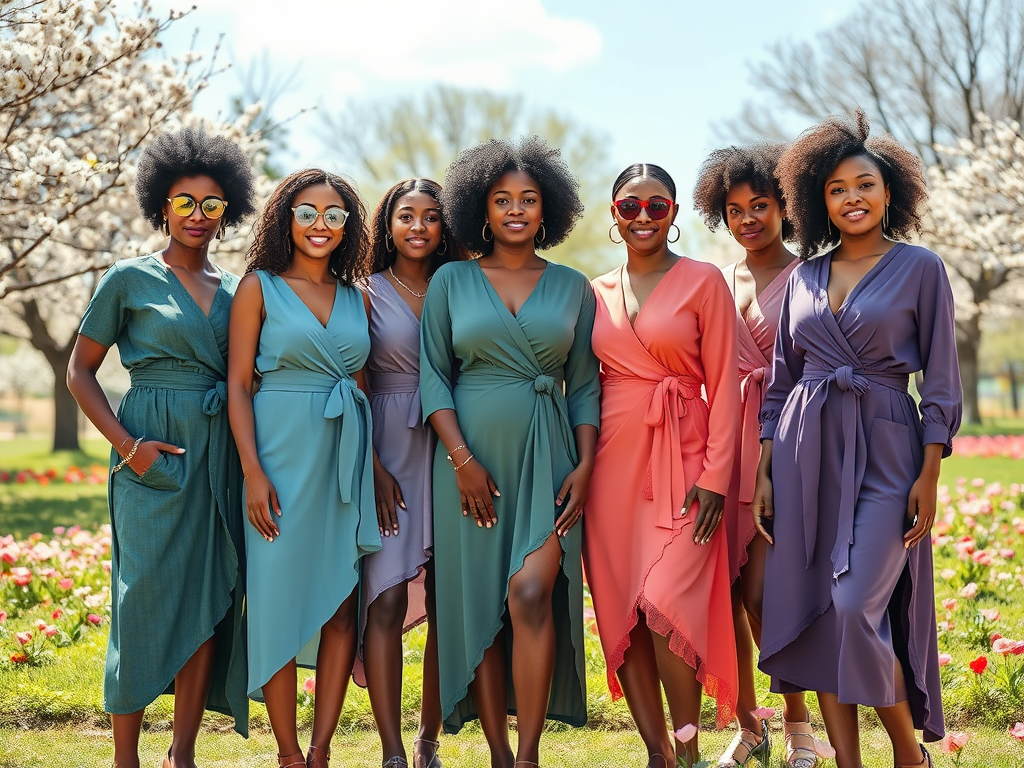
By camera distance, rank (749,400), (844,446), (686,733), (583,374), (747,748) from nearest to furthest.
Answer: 1. (844,446)
2. (686,733)
3. (583,374)
4. (747,748)
5. (749,400)

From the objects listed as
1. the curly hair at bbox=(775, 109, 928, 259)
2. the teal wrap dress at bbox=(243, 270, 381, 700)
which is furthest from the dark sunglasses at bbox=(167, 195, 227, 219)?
the curly hair at bbox=(775, 109, 928, 259)

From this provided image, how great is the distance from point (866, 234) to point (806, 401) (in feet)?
2.64

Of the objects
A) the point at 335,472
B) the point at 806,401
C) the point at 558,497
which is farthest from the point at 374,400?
the point at 806,401

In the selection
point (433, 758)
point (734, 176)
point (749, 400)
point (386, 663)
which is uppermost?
point (734, 176)

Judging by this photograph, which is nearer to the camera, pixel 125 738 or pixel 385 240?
pixel 125 738

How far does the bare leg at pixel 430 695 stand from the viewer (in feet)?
16.9

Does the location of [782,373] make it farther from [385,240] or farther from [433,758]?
[433,758]

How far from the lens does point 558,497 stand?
190 inches

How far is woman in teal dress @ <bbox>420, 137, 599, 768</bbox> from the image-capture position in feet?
15.6

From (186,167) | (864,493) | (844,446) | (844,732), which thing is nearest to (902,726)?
(844,732)

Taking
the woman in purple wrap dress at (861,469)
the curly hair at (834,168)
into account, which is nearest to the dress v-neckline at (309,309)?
the woman in purple wrap dress at (861,469)

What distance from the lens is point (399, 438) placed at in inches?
200

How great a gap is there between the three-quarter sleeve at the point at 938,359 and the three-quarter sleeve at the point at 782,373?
1.84 feet

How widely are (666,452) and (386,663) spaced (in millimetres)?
1594
